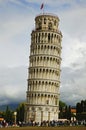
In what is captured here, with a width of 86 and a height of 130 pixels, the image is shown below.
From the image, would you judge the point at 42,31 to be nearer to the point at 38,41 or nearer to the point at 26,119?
the point at 38,41

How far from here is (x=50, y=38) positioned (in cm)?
10256

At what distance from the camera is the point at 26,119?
10088cm

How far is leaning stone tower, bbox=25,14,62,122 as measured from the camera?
98938 mm

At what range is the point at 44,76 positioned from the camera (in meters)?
99.4

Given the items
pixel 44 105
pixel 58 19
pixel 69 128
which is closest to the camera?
pixel 69 128

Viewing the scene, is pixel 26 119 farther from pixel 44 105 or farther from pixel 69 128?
pixel 69 128

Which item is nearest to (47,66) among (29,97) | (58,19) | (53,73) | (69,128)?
(53,73)

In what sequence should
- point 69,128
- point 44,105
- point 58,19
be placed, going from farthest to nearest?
1. point 58,19
2. point 44,105
3. point 69,128

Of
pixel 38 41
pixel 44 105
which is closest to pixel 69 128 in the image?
pixel 44 105

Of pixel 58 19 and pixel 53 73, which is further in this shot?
pixel 58 19

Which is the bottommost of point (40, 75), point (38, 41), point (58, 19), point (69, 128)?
point (69, 128)

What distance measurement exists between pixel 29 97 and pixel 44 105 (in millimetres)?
4701

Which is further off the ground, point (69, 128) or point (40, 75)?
point (40, 75)

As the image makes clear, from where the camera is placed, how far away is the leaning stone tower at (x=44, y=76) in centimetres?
9894
